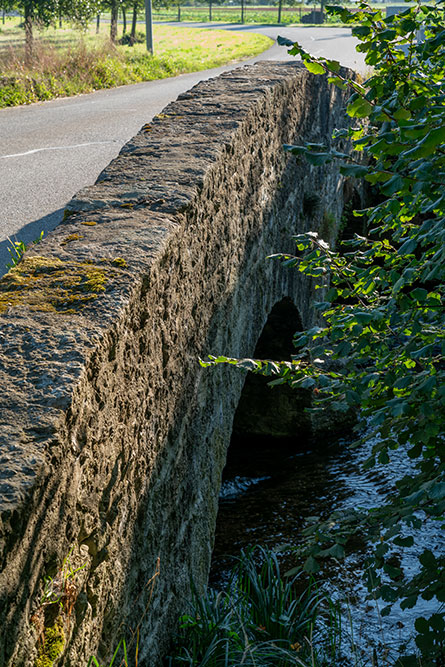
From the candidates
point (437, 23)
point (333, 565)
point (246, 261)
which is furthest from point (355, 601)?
point (437, 23)

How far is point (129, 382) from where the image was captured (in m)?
2.21

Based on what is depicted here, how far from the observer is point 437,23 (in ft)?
10.6

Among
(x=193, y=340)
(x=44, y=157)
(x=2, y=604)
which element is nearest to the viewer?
(x=2, y=604)

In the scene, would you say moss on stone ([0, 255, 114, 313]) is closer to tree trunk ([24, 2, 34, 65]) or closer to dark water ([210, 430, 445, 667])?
dark water ([210, 430, 445, 667])

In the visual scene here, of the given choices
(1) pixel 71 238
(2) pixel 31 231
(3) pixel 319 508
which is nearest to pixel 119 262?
(1) pixel 71 238

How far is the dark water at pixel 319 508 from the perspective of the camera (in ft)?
13.9

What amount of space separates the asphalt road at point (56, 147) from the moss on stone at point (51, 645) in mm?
3219

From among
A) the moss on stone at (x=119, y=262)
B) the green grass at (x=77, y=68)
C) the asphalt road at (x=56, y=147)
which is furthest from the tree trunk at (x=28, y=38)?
the moss on stone at (x=119, y=262)

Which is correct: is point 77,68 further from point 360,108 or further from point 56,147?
point 360,108

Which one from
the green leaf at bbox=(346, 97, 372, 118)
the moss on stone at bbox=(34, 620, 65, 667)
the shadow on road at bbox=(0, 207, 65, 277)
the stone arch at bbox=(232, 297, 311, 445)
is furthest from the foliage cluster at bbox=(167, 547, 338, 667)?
the stone arch at bbox=(232, 297, 311, 445)

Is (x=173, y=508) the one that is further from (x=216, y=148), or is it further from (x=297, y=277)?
(x=297, y=277)

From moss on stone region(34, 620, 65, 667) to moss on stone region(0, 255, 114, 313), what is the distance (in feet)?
2.71

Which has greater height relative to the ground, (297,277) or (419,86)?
(419,86)

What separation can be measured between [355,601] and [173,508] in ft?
6.88
